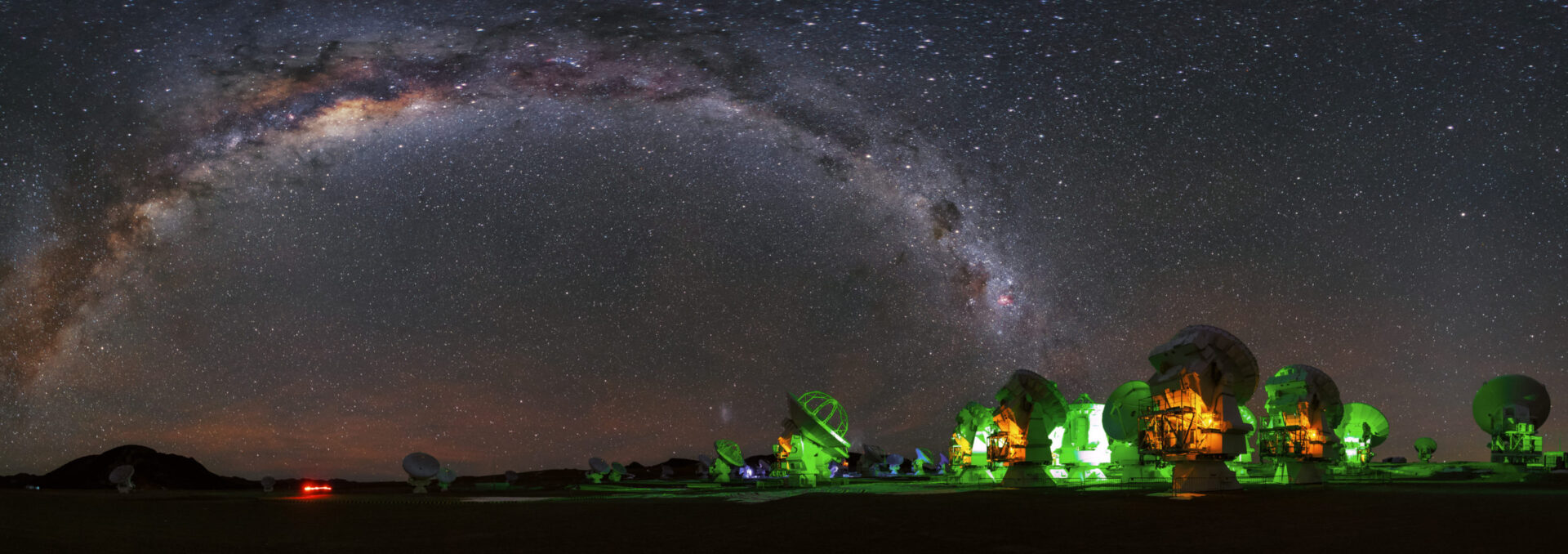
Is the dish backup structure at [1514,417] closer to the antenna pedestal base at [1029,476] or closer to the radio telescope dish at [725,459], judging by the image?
the antenna pedestal base at [1029,476]

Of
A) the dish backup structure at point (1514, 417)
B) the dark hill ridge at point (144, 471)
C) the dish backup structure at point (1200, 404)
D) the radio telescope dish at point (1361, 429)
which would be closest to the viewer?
the dish backup structure at point (1200, 404)

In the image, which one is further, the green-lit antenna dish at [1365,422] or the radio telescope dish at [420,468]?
the green-lit antenna dish at [1365,422]

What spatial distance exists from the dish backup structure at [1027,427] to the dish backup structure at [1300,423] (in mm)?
9197

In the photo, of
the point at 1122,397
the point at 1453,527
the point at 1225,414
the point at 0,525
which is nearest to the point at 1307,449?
the point at 1122,397

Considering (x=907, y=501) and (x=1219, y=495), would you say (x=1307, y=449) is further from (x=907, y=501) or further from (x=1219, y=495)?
(x=907, y=501)

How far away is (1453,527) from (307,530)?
24512mm

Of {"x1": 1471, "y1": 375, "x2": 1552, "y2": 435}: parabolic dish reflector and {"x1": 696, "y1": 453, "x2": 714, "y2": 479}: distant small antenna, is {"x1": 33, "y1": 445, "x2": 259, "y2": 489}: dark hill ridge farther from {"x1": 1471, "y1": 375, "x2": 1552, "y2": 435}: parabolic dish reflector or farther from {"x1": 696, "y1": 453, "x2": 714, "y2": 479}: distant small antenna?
{"x1": 1471, "y1": 375, "x2": 1552, "y2": 435}: parabolic dish reflector

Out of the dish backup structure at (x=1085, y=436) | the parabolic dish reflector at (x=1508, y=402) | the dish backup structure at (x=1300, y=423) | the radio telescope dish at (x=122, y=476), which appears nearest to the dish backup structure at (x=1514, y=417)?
the parabolic dish reflector at (x=1508, y=402)

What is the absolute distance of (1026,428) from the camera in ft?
134

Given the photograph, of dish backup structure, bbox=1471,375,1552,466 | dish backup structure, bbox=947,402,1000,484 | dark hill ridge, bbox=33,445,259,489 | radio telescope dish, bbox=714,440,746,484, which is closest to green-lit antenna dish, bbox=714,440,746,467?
radio telescope dish, bbox=714,440,746,484

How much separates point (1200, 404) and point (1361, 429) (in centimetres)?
3209

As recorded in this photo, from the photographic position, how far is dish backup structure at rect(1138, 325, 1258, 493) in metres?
32.7

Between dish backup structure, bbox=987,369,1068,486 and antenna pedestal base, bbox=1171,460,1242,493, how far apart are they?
7.67 m

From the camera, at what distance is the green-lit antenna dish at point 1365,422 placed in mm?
58562
